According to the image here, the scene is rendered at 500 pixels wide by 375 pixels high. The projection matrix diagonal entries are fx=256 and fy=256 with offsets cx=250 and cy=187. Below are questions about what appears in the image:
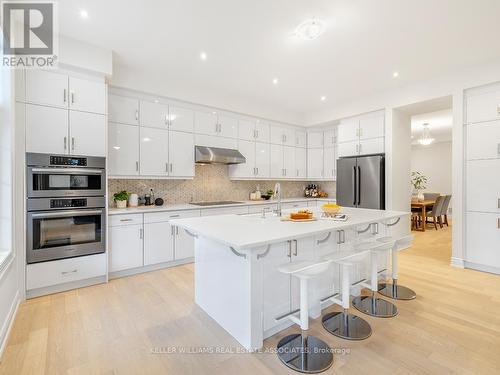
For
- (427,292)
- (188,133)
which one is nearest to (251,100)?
(188,133)

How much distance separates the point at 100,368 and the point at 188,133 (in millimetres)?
3290

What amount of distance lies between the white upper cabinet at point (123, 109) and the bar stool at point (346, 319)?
3.24m

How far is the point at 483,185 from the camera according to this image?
3469mm

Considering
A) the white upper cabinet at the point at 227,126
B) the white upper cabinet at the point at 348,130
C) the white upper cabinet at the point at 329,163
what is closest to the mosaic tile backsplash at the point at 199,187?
the white upper cabinet at the point at 227,126

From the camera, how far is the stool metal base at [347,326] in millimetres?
2045

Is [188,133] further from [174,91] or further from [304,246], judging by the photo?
[304,246]

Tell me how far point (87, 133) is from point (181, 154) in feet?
4.56

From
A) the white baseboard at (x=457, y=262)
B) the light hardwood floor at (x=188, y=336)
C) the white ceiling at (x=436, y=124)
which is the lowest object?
the light hardwood floor at (x=188, y=336)

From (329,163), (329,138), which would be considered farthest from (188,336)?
(329,138)

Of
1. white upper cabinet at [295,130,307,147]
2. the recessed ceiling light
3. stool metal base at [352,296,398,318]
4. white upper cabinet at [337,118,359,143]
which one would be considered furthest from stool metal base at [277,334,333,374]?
white upper cabinet at [295,130,307,147]

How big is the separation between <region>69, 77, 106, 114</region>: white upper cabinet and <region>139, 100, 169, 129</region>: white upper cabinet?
692mm

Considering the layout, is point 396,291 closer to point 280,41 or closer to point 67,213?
point 280,41

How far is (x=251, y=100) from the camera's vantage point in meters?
4.93

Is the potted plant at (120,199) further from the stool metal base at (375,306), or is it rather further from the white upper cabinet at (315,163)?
the white upper cabinet at (315,163)
